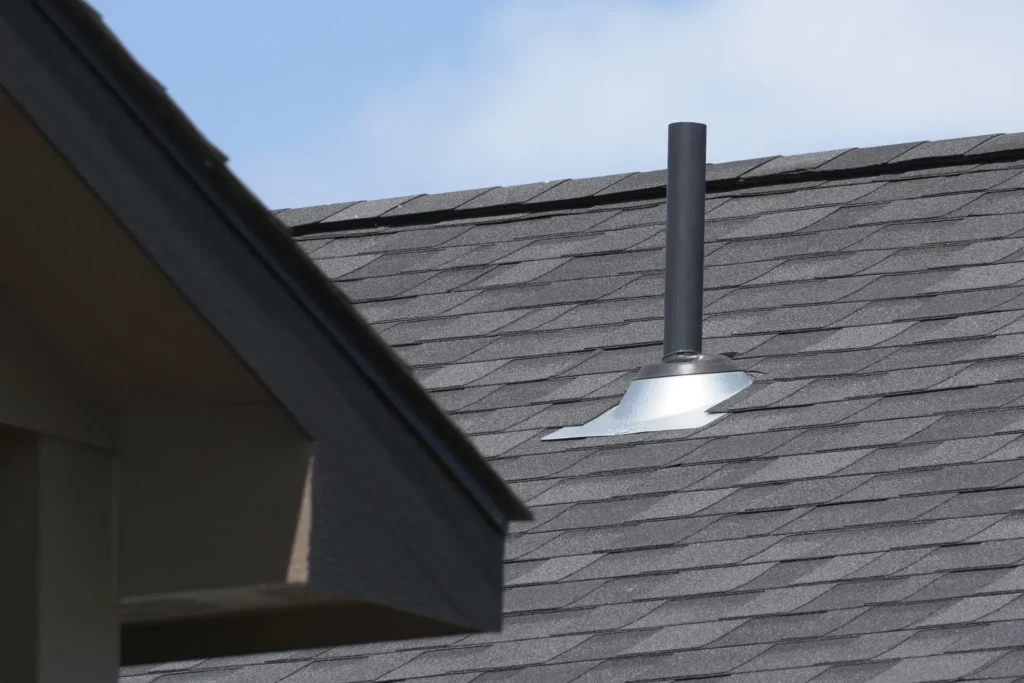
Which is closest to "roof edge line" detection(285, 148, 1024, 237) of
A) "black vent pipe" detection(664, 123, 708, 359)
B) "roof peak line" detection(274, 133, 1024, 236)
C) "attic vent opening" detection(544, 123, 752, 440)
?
"roof peak line" detection(274, 133, 1024, 236)

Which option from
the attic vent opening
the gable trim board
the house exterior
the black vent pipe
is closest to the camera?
the gable trim board

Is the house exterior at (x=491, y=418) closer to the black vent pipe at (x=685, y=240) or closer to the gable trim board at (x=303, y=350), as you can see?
the gable trim board at (x=303, y=350)

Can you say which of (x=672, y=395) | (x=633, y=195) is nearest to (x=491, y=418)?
(x=672, y=395)

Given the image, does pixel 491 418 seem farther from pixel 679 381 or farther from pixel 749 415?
pixel 749 415

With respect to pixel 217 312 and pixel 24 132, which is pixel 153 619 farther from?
pixel 24 132

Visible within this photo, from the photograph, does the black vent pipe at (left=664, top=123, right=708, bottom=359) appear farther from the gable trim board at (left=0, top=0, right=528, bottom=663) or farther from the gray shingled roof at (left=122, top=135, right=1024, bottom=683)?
the gable trim board at (left=0, top=0, right=528, bottom=663)

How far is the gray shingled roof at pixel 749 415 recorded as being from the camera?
17.1 ft

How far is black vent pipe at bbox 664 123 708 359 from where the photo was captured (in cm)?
666

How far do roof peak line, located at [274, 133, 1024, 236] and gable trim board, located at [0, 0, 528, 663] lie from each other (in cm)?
532

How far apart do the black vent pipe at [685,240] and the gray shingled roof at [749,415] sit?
0.95 ft

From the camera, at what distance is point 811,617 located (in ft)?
17.2

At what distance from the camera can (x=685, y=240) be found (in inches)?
274

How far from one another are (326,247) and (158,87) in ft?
20.6

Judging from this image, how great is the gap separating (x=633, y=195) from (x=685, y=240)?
1.27m
